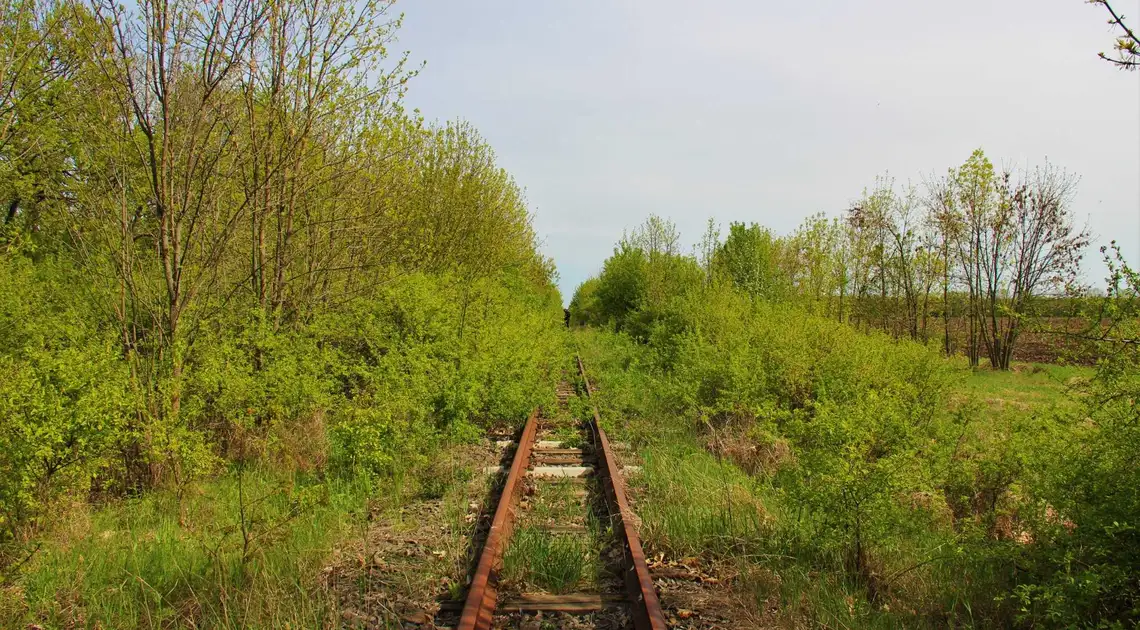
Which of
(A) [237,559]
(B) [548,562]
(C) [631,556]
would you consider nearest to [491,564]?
(B) [548,562]

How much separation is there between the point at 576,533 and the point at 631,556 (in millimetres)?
946

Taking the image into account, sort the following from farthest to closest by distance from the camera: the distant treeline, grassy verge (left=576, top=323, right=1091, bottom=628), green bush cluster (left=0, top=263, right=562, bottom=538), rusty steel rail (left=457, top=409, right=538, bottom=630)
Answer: the distant treeline < green bush cluster (left=0, top=263, right=562, bottom=538) < grassy verge (left=576, top=323, right=1091, bottom=628) < rusty steel rail (left=457, top=409, right=538, bottom=630)

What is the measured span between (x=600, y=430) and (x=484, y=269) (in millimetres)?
9065

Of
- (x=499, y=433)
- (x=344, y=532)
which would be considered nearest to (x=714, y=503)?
(x=344, y=532)

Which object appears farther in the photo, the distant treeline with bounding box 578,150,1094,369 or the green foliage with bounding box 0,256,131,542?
the distant treeline with bounding box 578,150,1094,369

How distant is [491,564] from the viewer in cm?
495

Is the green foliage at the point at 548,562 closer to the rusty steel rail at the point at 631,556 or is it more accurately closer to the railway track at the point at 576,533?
the railway track at the point at 576,533

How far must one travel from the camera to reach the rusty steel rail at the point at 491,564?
4.16m

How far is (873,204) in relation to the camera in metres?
30.8

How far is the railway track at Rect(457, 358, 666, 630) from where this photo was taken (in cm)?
438

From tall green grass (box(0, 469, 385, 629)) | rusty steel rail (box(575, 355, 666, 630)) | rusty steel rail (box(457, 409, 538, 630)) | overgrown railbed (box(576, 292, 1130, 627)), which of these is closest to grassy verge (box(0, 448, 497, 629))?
tall green grass (box(0, 469, 385, 629))

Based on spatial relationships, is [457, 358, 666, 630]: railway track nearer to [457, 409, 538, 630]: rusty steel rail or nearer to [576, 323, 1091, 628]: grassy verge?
[457, 409, 538, 630]: rusty steel rail

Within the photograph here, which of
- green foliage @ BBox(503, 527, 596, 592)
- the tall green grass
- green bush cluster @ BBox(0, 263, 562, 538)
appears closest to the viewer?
the tall green grass

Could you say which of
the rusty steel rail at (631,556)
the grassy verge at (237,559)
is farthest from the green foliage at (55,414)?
the rusty steel rail at (631,556)
